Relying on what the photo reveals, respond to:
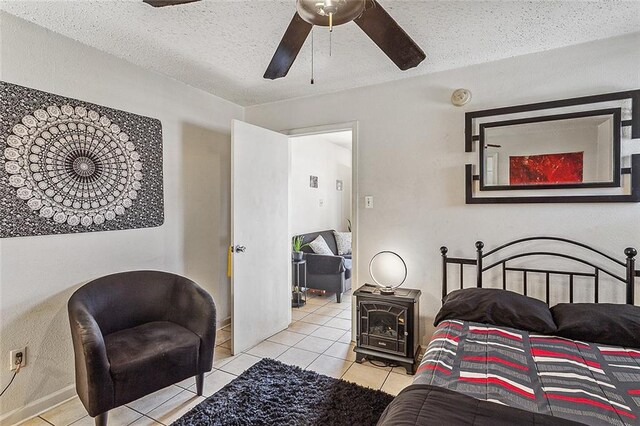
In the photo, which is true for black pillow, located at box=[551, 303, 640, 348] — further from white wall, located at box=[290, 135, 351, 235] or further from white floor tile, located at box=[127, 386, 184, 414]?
white wall, located at box=[290, 135, 351, 235]

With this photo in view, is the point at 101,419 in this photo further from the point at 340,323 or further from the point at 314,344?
the point at 340,323

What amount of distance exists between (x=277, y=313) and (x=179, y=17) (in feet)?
8.66

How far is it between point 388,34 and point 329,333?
2.74 m

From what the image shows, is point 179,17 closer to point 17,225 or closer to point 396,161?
point 17,225

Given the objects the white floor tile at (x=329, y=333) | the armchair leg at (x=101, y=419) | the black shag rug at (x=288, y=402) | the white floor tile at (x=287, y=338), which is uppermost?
the armchair leg at (x=101, y=419)

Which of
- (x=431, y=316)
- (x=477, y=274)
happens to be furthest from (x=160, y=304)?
(x=477, y=274)

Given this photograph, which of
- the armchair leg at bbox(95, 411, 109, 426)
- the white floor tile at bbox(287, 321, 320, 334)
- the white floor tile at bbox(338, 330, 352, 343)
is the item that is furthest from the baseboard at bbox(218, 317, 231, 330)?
the armchair leg at bbox(95, 411, 109, 426)

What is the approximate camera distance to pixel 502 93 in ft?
8.00

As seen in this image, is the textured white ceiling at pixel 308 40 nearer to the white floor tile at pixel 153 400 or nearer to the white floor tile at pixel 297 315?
the white floor tile at pixel 153 400

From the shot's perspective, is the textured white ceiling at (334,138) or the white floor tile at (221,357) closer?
the white floor tile at (221,357)

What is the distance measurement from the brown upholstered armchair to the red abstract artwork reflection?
2407 millimetres

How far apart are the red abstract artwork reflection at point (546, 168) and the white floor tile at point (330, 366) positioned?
195cm

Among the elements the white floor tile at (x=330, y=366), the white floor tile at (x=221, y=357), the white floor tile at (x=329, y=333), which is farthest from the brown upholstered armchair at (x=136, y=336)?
the white floor tile at (x=329, y=333)

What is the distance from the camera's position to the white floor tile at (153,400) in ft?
6.70
